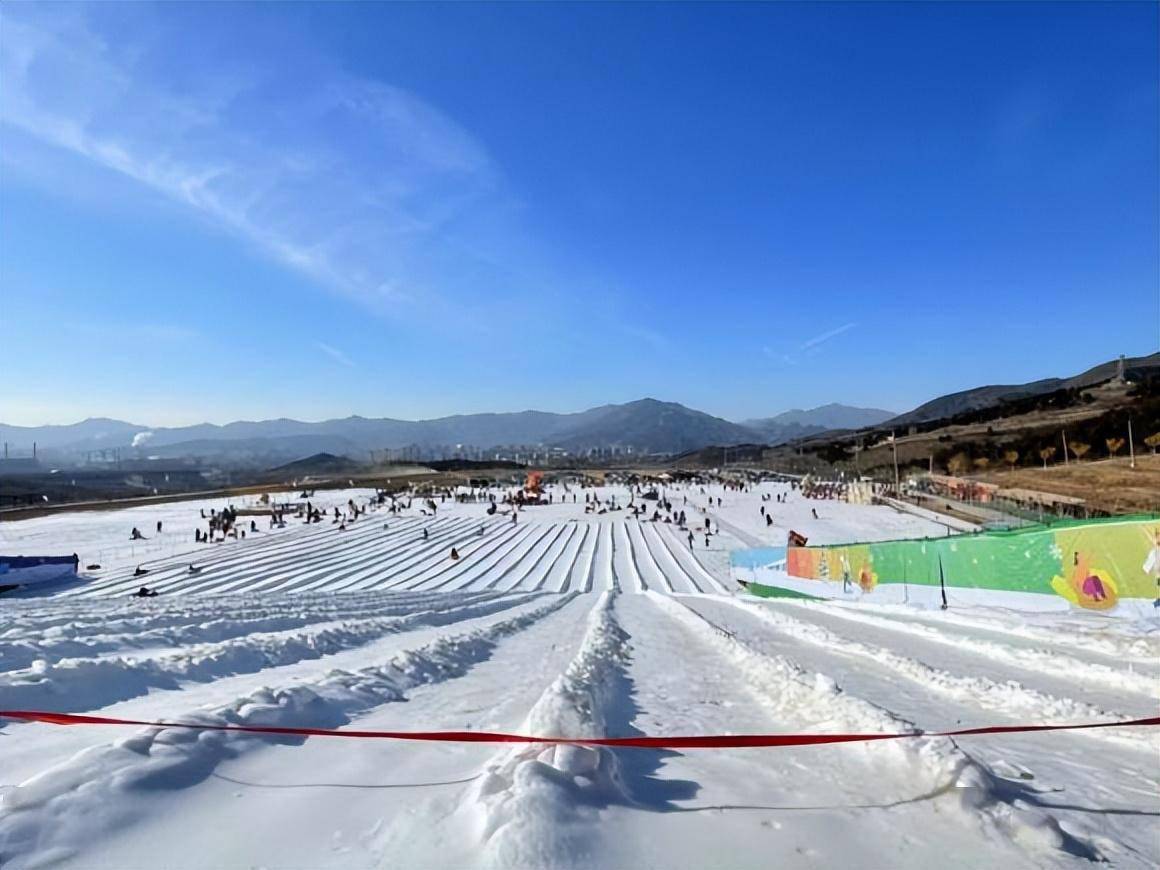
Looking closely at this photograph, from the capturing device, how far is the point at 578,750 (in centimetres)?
277

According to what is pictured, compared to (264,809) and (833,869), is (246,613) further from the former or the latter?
(833,869)

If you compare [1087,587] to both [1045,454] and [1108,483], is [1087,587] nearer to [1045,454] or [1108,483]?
[1108,483]

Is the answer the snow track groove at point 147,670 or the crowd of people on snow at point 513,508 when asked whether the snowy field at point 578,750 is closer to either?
the snow track groove at point 147,670

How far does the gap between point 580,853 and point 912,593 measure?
42.5 feet

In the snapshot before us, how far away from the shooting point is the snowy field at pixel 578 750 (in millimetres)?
2199

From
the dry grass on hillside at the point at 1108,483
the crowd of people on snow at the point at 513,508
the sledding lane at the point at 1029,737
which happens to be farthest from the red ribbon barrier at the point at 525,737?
the dry grass on hillside at the point at 1108,483

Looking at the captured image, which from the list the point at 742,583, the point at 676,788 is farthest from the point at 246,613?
the point at 742,583

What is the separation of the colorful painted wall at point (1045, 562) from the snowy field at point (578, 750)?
0.88 meters

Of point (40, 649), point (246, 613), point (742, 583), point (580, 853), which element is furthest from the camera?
point (742, 583)

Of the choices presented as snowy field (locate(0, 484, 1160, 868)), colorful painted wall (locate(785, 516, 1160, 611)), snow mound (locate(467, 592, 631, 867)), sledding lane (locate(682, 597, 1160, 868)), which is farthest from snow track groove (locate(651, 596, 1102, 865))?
colorful painted wall (locate(785, 516, 1160, 611))

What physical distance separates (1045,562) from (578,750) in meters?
10.2

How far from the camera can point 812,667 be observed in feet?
19.9

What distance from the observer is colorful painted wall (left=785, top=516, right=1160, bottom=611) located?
28.1 feet

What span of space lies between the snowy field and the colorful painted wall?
2.90 ft
